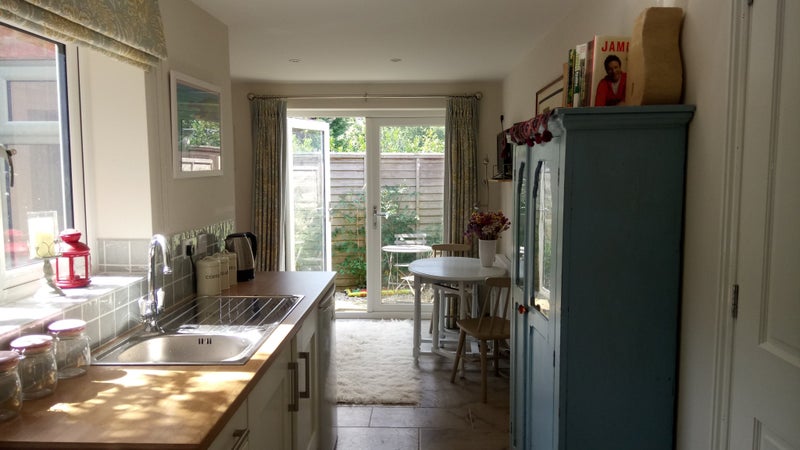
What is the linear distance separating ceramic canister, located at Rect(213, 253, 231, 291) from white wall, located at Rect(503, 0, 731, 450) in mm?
2018

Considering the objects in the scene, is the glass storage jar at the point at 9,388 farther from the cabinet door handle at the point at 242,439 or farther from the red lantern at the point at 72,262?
the red lantern at the point at 72,262

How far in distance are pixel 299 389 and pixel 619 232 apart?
1397 millimetres

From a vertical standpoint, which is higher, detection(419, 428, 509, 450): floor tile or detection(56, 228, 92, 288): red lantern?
detection(56, 228, 92, 288): red lantern

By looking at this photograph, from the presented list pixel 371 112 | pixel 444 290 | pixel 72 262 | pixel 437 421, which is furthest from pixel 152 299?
pixel 371 112

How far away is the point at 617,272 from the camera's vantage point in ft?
5.80

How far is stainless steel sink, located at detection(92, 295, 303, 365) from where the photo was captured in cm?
A: 188

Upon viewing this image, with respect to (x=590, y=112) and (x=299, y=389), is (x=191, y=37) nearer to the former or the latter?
(x=299, y=389)

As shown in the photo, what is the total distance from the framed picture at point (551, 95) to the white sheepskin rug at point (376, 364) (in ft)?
6.70

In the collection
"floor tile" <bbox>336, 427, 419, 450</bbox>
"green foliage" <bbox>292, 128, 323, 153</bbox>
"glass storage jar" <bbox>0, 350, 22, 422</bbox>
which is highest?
"green foliage" <bbox>292, 128, 323, 153</bbox>

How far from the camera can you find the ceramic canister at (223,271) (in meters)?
2.74

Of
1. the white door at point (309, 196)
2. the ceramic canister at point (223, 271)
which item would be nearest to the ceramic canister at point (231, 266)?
the ceramic canister at point (223, 271)

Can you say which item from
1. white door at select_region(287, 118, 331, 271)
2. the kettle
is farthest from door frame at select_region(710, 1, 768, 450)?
white door at select_region(287, 118, 331, 271)

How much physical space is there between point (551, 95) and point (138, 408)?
2.69m

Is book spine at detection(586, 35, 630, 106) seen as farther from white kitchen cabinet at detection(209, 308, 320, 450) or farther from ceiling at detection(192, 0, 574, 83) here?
white kitchen cabinet at detection(209, 308, 320, 450)
